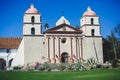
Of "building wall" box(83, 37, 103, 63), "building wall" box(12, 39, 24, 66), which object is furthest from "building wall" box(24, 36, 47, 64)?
"building wall" box(83, 37, 103, 63)

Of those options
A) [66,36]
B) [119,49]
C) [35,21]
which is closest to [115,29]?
[119,49]

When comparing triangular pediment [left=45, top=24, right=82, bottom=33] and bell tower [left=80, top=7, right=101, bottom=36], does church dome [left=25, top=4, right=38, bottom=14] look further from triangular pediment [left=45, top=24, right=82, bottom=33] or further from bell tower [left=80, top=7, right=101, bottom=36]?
bell tower [left=80, top=7, right=101, bottom=36]

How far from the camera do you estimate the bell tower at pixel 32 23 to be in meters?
38.8

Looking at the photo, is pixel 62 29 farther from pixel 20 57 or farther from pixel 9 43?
pixel 9 43

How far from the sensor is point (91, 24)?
41.0 m

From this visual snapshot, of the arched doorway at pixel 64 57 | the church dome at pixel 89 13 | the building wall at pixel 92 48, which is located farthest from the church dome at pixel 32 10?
the building wall at pixel 92 48

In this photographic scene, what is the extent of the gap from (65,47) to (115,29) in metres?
13.0

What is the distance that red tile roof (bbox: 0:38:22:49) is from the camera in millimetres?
51531

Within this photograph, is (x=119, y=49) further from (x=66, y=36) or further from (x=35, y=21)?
(x=35, y=21)

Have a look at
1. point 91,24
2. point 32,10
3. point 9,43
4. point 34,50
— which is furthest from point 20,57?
point 91,24

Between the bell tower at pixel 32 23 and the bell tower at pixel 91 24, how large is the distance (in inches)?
262

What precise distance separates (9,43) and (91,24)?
18.3 metres

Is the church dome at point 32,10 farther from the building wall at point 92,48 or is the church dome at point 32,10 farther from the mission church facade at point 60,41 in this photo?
the building wall at point 92,48

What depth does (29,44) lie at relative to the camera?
125 feet
